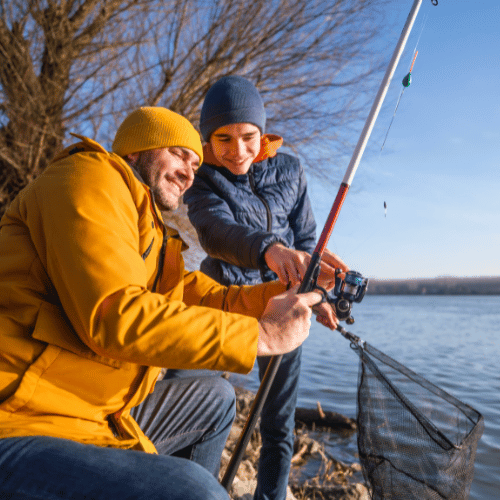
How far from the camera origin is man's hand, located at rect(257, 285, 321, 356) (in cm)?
150

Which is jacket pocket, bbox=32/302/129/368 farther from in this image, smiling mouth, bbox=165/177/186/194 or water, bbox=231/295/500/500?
water, bbox=231/295/500/500

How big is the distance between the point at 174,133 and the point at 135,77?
197 inches

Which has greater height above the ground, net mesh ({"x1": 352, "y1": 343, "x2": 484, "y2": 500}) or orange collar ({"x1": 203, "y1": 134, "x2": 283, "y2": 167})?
orange collar ({"x1": 203, "y1": 134, "x2": 283, "y2": 167})

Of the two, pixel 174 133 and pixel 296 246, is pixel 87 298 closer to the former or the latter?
pixel 174 133

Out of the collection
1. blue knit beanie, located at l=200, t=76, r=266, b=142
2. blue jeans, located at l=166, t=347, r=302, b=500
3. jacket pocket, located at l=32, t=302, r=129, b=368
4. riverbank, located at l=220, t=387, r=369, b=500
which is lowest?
riverbank, located at l=220, t=387, r=369, b=500

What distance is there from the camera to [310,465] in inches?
170

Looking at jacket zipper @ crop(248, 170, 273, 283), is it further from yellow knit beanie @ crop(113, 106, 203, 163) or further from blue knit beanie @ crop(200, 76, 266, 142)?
yellow knit beanie @ crop(113, 106, 203, 163)

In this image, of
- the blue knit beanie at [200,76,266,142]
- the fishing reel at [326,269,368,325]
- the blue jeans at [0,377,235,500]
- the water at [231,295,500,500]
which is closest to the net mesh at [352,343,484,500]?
the fishing reel at [326,269,368,325]

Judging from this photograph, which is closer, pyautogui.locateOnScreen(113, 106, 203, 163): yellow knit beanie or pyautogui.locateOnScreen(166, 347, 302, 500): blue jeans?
pyautogui.locateOnScreen(113, 106, 203, 163): yellow knit beanie

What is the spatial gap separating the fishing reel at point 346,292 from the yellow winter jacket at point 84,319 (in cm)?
66

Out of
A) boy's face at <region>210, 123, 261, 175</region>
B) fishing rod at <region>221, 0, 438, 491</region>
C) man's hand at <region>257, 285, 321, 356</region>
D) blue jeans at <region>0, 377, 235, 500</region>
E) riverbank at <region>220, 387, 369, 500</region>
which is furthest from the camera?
riverbank at <region>220, 387, 369, 500</region>

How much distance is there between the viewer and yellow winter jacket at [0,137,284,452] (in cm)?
130

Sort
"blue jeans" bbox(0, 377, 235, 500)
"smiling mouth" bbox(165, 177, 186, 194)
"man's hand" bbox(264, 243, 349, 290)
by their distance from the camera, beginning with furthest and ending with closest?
"man's hand" bbox(264, 243, 349, 290)
"smiling mouth" bbox(165, 177, 186, 194)
"blue jeans" bbox(0, 377, 235, 500)

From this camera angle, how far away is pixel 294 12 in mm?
6438
